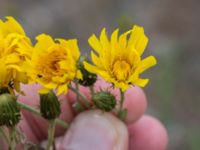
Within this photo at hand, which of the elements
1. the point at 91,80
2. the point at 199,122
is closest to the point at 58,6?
the point at 199,122

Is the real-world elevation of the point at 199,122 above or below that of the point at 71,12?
below

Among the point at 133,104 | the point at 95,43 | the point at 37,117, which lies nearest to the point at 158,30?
the point at 133,104

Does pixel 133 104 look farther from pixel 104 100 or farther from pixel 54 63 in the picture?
pixel 54 63

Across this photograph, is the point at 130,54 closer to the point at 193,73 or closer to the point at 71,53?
the point at 71,53

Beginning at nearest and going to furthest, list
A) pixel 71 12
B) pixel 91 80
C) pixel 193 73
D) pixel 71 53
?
1. pixel 71 53
2. pixel 91 80
3. pixel 193 73
4. pixel 71 12

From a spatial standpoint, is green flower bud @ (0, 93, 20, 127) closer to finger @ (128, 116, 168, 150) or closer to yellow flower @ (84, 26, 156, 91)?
yellow flower @ (84, 26, 156, 91)

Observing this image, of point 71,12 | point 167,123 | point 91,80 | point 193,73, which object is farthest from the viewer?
point 71,12

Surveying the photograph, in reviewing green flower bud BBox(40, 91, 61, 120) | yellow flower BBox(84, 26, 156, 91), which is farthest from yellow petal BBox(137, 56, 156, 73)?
green flower bud BBox(40, 91, 61, 120)
